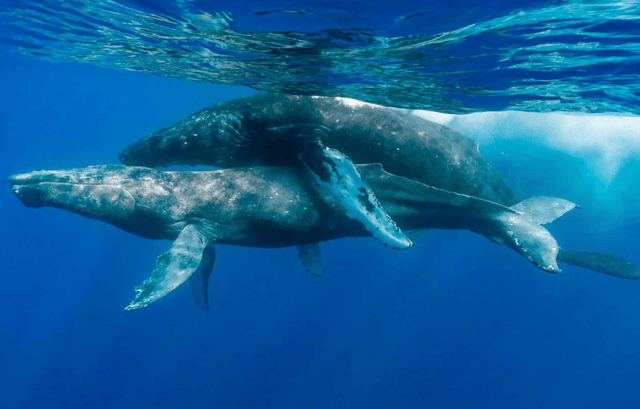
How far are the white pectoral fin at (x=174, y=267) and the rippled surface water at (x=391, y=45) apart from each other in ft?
15.5

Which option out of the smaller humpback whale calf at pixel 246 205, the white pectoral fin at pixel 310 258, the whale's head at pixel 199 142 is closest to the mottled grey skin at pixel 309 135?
the whale's head at pixel 199 142

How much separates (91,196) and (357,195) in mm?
5979

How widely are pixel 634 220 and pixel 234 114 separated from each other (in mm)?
20909

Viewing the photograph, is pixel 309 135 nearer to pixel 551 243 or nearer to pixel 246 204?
pixel 246 204

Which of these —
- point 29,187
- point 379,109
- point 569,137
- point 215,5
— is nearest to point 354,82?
point 379,109

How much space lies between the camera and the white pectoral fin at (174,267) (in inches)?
280

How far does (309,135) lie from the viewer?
353 inches

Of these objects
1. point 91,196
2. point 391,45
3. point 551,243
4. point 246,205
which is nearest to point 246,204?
point 246,205

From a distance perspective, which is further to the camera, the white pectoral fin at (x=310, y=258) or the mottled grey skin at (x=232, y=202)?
the white pectoral fin at (x=310, y=258)

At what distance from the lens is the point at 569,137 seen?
18016mm

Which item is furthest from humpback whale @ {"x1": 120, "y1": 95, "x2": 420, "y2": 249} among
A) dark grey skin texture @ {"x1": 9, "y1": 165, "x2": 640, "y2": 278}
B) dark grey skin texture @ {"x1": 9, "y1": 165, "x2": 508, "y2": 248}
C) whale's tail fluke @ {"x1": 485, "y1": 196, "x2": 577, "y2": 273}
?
→ whale's tail fluke @ {"x1": 485, "y1": 196, "x2": 577, "y2": 273}

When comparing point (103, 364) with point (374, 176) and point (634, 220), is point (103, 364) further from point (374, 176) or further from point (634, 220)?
point (634, 220)

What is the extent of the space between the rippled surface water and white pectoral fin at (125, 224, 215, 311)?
473cm

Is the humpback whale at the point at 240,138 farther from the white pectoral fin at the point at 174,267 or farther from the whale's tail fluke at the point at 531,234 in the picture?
the whale's tail fluke at the point at 531,234
